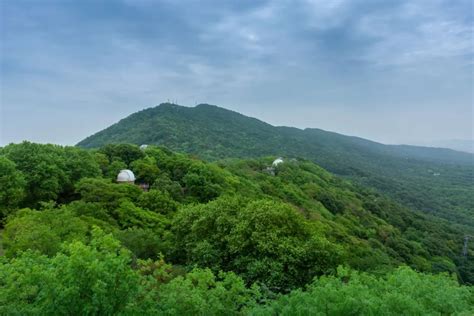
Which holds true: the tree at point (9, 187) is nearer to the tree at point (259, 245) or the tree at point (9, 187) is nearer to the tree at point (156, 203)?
the tree at point (156, 203)

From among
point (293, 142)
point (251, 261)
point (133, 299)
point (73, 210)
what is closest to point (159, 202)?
point (73, 210)

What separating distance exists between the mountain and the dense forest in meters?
60.2

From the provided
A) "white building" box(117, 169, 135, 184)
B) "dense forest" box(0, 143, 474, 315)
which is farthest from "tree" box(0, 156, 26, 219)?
"white building" box(117, 169, 135, 184)

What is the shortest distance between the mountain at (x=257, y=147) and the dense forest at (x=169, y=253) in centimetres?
6023

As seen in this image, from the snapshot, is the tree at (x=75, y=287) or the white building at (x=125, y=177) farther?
the white building at (x=125, y=177)

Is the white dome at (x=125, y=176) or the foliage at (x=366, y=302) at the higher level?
the white dome at (x=125, y=176)

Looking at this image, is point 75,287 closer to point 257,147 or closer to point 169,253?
point 169,253

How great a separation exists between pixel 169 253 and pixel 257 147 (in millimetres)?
118639

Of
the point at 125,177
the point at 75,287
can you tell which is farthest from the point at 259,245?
the point at 125,177

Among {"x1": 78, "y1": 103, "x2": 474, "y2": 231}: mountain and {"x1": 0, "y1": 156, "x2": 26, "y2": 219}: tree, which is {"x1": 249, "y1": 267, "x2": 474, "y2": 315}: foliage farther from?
{"x1": 78, "y1": 103, "x2": 474, "y2": 231}: mountain

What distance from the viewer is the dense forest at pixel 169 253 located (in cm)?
900

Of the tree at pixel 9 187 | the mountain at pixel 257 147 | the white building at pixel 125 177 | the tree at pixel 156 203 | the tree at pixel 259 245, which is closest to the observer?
the tree at pixel 259 245

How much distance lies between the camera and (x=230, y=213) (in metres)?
19.2

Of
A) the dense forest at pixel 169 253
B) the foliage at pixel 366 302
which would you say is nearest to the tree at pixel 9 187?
the dense forest at pixel 169 253
